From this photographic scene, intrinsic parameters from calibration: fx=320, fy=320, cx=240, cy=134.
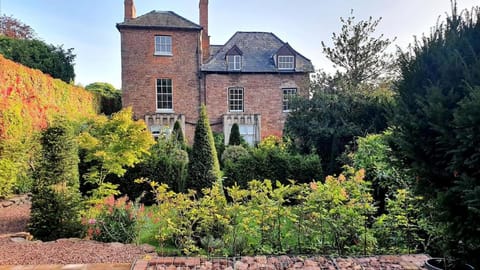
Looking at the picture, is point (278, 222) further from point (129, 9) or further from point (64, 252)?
point (129, 9)

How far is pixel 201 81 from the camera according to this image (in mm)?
18750

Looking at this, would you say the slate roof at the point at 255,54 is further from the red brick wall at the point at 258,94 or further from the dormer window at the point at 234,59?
the red brick wall at the point at 258,94

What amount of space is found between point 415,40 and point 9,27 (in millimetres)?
25937

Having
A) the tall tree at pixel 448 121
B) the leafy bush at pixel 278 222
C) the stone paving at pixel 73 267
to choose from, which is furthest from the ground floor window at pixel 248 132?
the tall tree at pixel 448 121

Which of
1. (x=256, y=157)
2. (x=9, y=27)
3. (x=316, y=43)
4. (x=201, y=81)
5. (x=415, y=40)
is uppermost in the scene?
(x=9, y=27)

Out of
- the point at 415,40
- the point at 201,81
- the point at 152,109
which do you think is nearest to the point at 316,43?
the point at 201,81

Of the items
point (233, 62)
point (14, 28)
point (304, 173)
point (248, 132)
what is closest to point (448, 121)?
point (304, 173)

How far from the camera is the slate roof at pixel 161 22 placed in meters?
17.8

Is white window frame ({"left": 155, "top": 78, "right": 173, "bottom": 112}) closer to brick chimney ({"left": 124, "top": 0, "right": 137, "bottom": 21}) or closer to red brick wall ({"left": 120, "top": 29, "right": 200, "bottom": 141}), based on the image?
red brick wall ({"left": 120, "top": 29, "right": 200, "bottom": 141})

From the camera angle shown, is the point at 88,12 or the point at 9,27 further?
the point at 9,27

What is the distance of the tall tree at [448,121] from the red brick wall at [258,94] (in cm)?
1640

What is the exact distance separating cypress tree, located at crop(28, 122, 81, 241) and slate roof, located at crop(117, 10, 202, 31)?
13.7 m

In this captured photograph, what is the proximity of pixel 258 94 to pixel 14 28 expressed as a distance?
1715 cm

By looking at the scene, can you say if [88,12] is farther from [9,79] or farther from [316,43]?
[316,43]
